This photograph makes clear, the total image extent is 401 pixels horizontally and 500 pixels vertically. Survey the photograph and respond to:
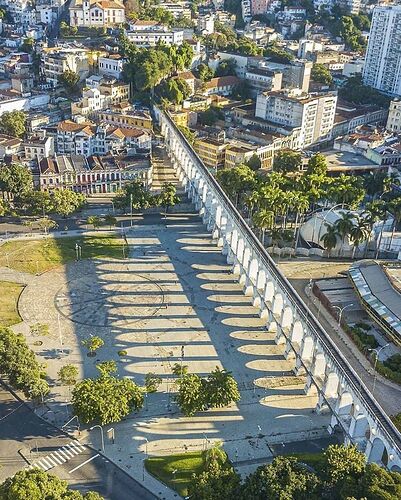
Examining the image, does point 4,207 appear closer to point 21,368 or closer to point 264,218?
point 264,218

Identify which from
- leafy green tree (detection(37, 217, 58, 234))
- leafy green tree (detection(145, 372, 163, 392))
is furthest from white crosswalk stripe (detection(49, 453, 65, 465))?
leafy green tree (detection(37, 217, 58, 234))

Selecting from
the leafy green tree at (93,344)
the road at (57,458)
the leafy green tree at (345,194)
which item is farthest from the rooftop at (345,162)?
the road at (57,458)

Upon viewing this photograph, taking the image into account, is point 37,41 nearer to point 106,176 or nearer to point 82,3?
point 82,3

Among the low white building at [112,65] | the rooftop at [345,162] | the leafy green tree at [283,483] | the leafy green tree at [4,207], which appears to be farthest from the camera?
the low white building at [112,65]

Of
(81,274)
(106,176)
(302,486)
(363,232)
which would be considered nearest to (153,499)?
(302,486)

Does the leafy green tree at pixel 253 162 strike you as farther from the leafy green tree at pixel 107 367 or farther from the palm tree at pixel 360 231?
the leafy green tree at pixel 107 367

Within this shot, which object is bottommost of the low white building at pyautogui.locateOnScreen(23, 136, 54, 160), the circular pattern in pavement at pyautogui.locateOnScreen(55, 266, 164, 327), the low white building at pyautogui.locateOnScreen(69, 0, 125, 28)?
the circular pattern in pavement at pyautogui.locateOnScreen(55, 266, 164, 327)

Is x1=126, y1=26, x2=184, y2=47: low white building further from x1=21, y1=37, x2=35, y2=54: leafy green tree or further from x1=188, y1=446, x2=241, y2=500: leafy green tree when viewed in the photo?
x1=188, y1=446, x2=241, y2=500: leafy green tree
